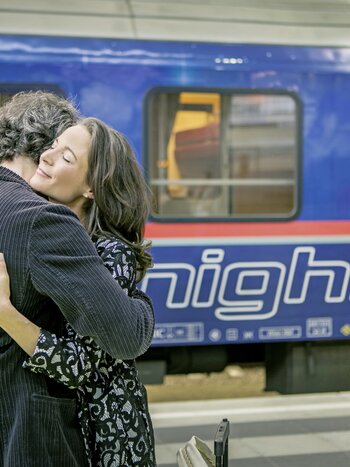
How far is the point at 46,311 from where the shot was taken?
1896 mm

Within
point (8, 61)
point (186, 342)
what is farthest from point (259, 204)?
point (8, 61)

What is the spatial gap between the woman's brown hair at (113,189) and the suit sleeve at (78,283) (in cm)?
19

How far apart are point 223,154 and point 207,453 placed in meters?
4.23

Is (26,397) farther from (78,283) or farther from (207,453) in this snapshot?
(207,453)

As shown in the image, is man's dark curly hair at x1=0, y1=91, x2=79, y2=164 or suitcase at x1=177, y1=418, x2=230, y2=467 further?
man's dark curly hair at x1=0, y1=91, x2=79, y2=164

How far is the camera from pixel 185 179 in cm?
606

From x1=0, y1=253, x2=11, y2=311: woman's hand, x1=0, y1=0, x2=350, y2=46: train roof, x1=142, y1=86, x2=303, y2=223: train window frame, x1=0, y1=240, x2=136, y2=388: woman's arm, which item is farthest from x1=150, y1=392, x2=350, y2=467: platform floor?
x1=0, y1=253, x2=11, y2=311: woman's hand

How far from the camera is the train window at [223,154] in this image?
6.02 m

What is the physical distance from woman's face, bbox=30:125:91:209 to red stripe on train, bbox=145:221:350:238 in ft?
12.7

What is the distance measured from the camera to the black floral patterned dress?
1818 mm

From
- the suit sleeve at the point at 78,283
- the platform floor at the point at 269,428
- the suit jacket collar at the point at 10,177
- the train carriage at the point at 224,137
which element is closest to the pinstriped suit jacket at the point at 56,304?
the suit sleeve at the point at 78,283

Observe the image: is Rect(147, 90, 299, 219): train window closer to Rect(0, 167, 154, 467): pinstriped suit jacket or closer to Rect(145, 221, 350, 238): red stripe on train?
Rect(145, 221, 350, 238): red stripe on train

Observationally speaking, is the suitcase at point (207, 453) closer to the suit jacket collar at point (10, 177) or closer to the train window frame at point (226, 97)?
the suit jacket collar at point (10, 177)

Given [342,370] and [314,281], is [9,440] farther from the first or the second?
[342,370]
